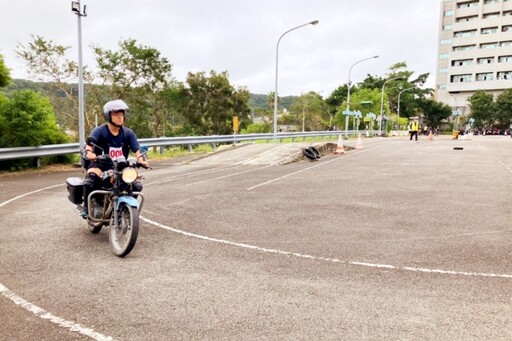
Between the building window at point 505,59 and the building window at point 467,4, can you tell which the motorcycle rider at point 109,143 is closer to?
the building window at point 505,59

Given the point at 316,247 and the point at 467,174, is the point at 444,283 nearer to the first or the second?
the point at 316,247

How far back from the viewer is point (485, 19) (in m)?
88.7

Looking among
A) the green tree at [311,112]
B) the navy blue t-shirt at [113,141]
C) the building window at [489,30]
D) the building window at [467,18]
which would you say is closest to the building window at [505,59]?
the building window at [489,30]

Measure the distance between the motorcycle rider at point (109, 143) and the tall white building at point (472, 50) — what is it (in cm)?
9549

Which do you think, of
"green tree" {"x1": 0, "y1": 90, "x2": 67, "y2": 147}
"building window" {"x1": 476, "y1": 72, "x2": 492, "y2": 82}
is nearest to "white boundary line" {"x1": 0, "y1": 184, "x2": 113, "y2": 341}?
"green tree" {"x1": 0, "y1": 90, "x2": 67, "y2": 147}

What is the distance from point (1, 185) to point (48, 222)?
18.9 feet

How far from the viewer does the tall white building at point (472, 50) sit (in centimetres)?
8581

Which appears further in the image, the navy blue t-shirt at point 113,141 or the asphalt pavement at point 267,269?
the navy blue t-shirt at point 113,141

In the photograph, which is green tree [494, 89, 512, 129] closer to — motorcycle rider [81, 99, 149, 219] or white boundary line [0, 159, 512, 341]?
white boundary line [0, 159, 512, 341]

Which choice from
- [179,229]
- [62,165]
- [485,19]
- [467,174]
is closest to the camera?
[179,229]

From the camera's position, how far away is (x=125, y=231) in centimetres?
523

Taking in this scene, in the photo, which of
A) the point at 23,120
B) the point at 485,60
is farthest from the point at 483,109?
the point at 23,120

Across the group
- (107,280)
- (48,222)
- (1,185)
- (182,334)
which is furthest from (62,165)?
(182,334)

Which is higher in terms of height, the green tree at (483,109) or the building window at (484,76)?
the building window at (484,76)
